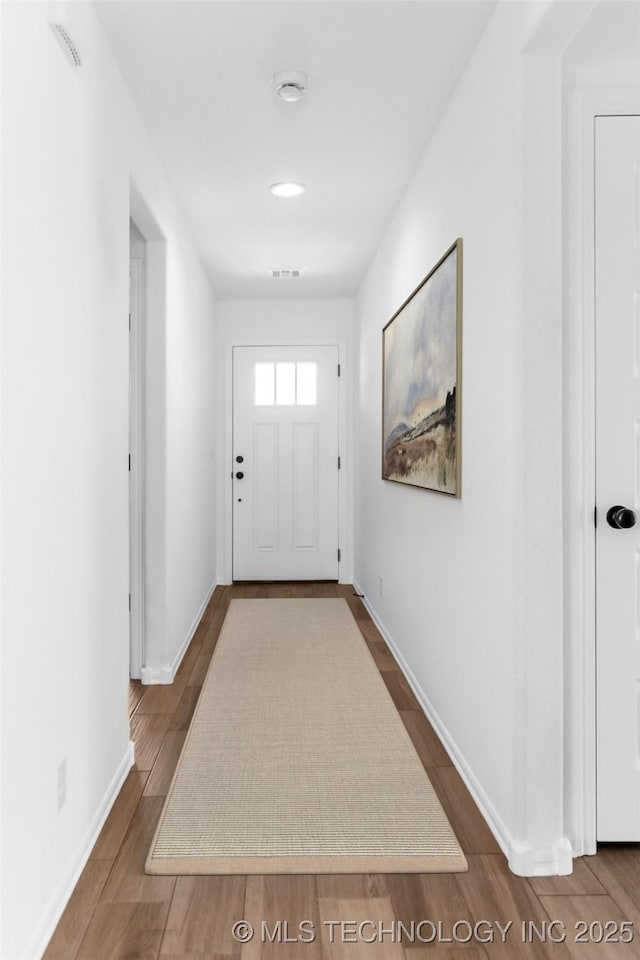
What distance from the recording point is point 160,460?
305 centimetres

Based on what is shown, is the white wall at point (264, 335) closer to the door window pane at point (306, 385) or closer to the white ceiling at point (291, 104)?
the door window pane at point (306, 385)

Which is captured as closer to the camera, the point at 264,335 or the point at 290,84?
the point at 290,84

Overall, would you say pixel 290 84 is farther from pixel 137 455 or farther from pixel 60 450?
pixel 137 455

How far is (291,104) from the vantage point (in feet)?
7.82

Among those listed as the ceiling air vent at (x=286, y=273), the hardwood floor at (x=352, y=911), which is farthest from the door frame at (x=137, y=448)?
the ceiling air vent at (x=286, y=273)

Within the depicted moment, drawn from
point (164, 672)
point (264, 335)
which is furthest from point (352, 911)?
point (264, 335)

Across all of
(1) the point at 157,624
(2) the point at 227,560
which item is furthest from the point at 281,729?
(2) the point at 227,560

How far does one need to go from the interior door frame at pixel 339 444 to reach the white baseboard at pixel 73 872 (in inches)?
127

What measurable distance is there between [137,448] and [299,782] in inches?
66.9

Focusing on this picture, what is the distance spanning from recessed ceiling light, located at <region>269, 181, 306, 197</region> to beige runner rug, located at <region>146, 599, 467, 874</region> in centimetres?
237

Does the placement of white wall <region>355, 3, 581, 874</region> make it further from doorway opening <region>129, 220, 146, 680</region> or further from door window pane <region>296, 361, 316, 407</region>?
door window pane <region>296, 361, 316, 407</region>

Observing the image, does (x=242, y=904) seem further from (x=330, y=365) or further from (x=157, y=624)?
(x=330, y=365)

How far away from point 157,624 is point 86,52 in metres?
2.26

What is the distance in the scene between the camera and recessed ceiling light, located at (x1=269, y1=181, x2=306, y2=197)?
3102 mm
